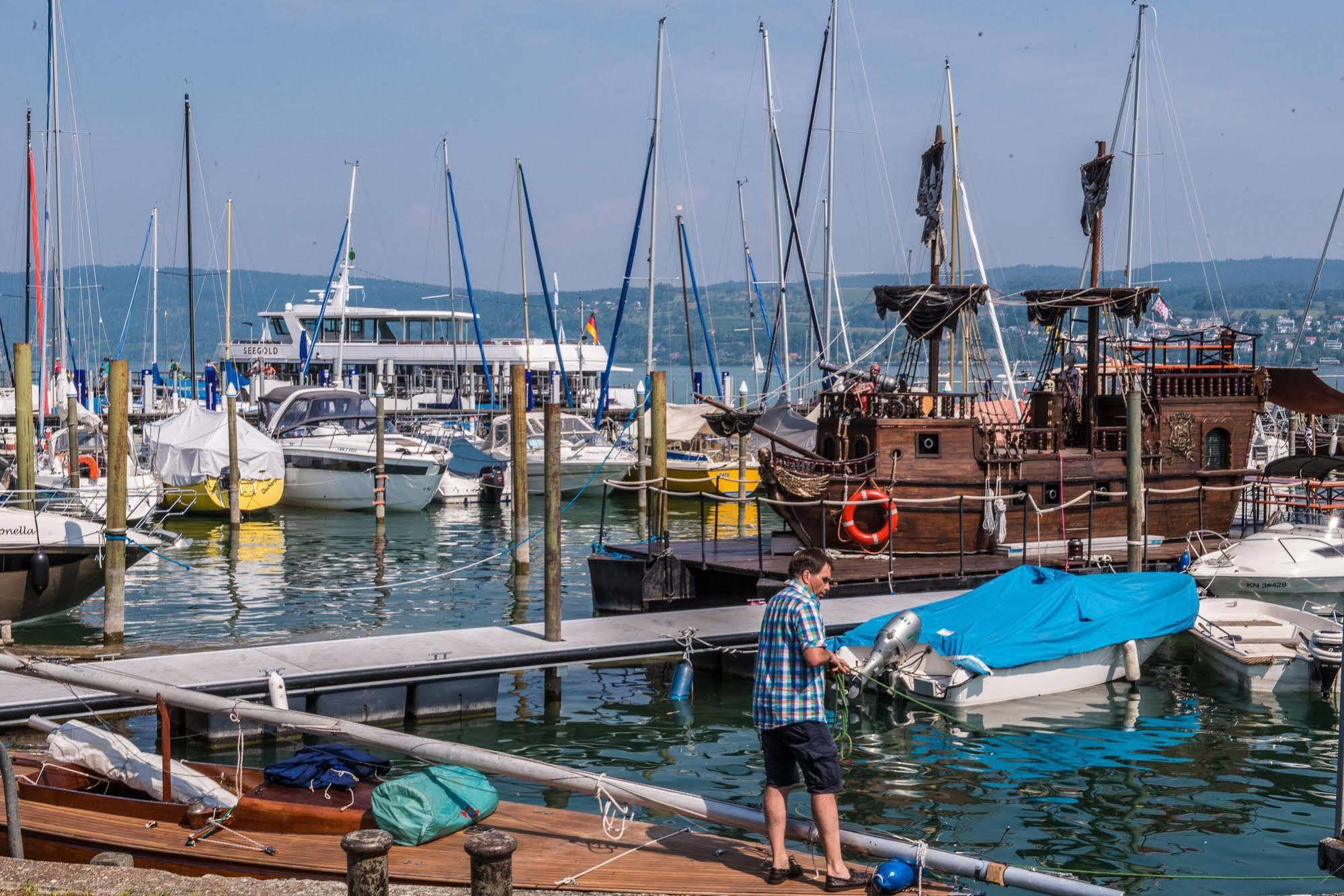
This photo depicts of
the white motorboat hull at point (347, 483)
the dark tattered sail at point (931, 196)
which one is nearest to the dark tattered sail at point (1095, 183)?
the dark tattered sail at point (931, 196)

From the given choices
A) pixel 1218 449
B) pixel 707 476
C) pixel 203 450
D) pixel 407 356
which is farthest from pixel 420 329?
pixel 1218 449

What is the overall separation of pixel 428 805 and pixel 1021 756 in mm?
7165

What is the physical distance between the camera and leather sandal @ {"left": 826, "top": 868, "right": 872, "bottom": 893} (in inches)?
316

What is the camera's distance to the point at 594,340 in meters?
67.4

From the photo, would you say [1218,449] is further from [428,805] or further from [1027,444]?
[428,805]

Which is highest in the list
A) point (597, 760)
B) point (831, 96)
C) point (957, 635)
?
point (831, 96)

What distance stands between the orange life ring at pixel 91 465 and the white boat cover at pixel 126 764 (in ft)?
82.8

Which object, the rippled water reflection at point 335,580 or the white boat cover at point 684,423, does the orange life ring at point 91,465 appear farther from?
the white boat cover at point 684,423

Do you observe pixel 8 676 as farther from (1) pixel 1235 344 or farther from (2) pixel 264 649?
(1) pixel 1235 344

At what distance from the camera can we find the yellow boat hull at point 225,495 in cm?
3566

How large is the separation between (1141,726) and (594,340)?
53884 millimetres

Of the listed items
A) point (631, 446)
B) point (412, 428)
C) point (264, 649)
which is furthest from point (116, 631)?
point (412, 428)

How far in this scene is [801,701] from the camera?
7.91 metres

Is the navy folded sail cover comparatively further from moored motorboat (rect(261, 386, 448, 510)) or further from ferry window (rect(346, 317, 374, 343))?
ferry window (rect(346, 317, 374, 343))
